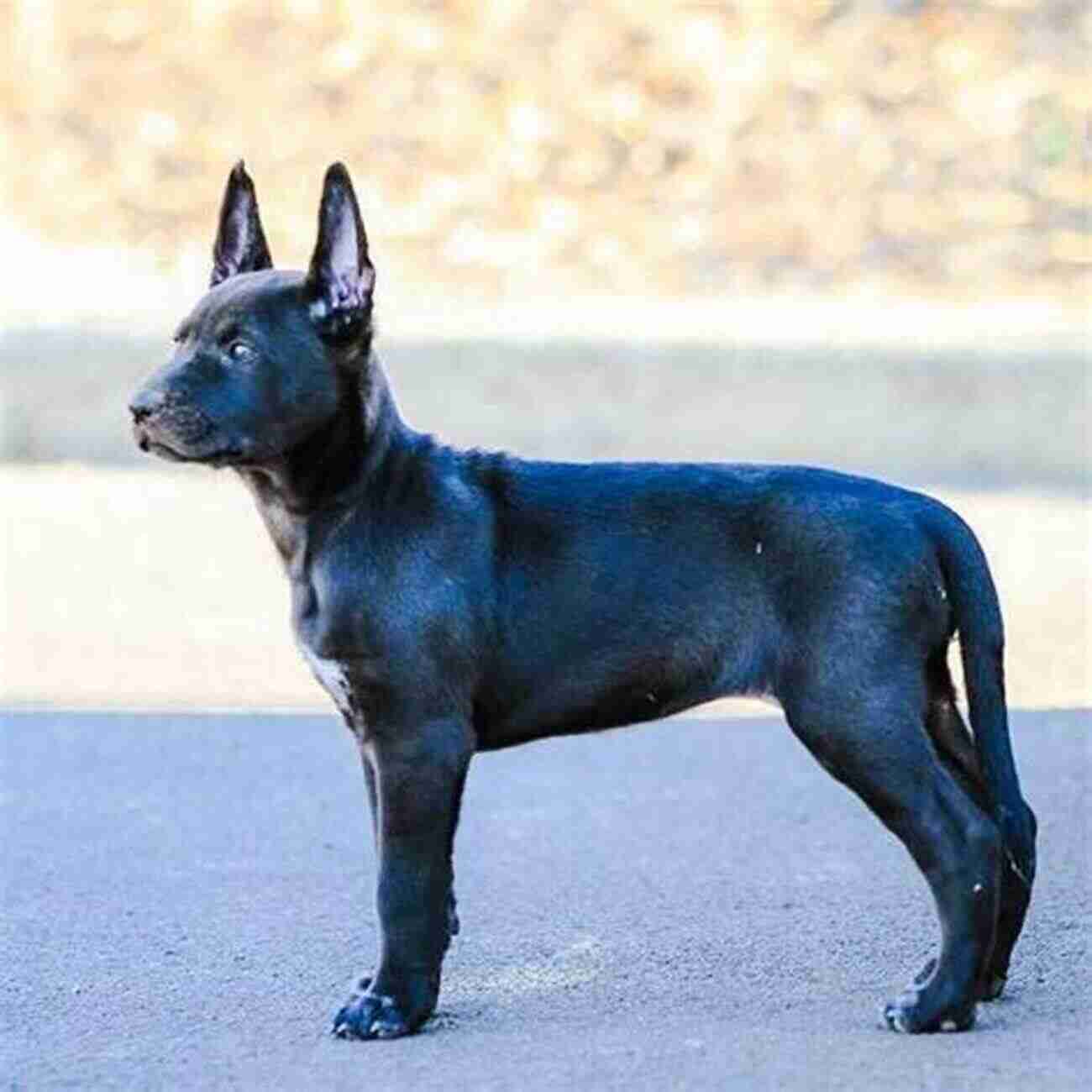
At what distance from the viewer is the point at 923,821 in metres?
5.83

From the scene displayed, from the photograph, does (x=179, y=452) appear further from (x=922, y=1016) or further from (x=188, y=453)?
(x=922, y=1016)

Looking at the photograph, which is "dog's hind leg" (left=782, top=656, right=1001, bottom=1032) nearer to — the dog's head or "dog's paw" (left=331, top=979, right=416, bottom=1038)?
"dog's paw" (left=331, top=979, right=416, bottom=1038)

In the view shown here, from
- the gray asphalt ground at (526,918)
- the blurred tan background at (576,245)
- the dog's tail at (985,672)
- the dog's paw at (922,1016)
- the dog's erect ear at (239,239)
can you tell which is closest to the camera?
the gray asphalt ground at (526,918)

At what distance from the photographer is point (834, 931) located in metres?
6.77

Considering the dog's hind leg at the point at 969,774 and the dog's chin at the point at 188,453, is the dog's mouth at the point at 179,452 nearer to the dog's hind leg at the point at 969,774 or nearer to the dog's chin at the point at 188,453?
the dog's chin at the point at 188,453

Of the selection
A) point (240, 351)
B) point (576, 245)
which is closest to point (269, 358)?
point (240, 351)

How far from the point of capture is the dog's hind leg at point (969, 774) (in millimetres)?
6051

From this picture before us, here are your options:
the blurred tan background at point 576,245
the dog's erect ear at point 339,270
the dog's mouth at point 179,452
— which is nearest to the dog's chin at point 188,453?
the dog's mouth at point 179,452

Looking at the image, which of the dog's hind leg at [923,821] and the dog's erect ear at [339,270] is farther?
the dog's erect ear at [339,270]

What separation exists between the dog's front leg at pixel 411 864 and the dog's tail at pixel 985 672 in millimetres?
967

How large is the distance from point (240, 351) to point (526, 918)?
165cm

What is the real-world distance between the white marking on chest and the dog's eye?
56 cm

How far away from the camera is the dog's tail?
592 centimetres

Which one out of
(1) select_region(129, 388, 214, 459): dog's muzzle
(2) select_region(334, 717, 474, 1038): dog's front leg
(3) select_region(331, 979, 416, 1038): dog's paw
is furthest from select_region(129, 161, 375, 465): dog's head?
(3) select_region(331, 979, 416, 1038): dog's paw
